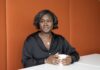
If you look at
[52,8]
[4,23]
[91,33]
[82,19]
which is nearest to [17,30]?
[4,23]

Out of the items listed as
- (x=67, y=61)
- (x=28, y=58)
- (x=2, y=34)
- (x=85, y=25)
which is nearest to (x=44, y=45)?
(x=28, y=58)

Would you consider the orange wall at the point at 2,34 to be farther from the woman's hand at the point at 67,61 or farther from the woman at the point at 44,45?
the woman's hand at the point at 67,61

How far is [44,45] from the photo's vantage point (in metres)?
2.41

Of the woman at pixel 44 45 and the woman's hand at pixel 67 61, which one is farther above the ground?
the woman at pixel 44 45

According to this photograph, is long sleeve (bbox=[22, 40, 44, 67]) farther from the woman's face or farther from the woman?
the woman's face

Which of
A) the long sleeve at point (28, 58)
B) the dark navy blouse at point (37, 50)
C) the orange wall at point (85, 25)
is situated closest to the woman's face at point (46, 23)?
the dark navy blouse at point (37, 50)

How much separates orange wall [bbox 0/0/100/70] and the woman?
0.27m

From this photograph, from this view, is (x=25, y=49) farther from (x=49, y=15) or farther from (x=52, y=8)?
(x=52, y=8)

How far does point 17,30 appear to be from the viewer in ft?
8.64

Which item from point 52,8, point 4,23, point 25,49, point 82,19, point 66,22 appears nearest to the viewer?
point 25,49

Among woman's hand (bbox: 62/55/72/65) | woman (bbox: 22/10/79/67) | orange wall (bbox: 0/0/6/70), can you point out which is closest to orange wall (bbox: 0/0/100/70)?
orange wall (bbox: 0/0/6/70)

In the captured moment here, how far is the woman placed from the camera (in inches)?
90.0

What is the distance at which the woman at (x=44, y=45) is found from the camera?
229 centimetres

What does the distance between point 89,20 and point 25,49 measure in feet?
5.23
